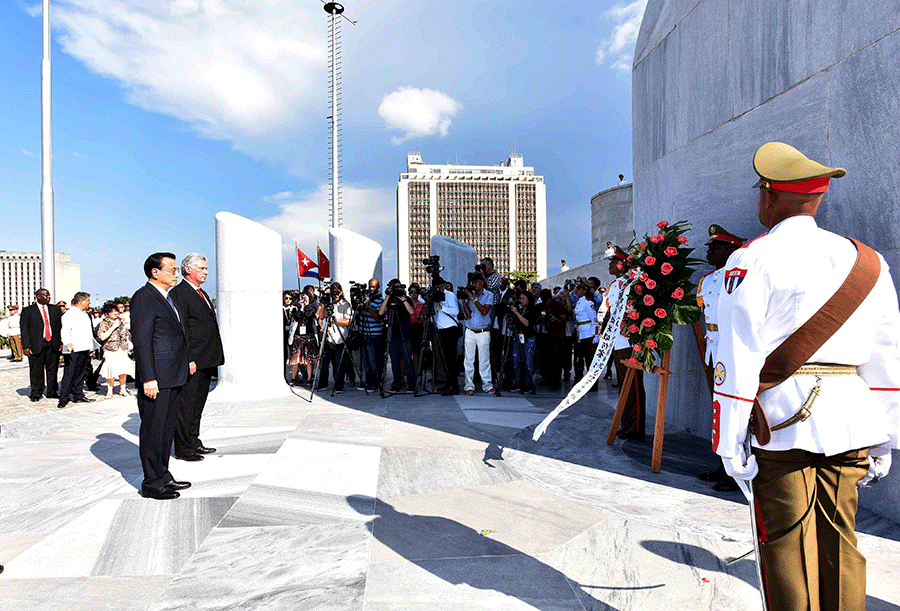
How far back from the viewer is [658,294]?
4680 mm

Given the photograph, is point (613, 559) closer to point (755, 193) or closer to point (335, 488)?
point (335, 488)

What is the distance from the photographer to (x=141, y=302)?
415 cm

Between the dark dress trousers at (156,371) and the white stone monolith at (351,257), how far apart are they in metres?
8.05

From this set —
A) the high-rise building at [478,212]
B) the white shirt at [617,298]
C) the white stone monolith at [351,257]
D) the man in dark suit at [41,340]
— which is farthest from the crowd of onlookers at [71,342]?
the high-rise building at [478,212]

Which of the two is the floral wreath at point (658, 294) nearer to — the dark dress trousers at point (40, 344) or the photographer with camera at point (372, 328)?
the photographer with camera at point (372, 328)

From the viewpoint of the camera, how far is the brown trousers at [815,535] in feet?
6.03

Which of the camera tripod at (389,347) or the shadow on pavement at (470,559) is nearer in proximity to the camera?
the shadow on pavement at (470,559)

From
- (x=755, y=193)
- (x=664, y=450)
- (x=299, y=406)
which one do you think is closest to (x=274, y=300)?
(x=299, y=406)

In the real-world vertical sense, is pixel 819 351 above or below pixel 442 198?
below

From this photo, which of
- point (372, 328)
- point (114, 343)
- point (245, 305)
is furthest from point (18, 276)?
point (372, 328)

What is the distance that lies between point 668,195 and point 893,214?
2.89m

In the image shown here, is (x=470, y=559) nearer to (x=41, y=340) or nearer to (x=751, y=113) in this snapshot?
(x=751, y=113)

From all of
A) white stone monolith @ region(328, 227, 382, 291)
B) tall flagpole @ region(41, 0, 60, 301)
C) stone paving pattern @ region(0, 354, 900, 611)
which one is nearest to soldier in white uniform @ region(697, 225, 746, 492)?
stone paving pattern @ region(0, 354, 900, 611)

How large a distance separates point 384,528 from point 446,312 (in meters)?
5.49
